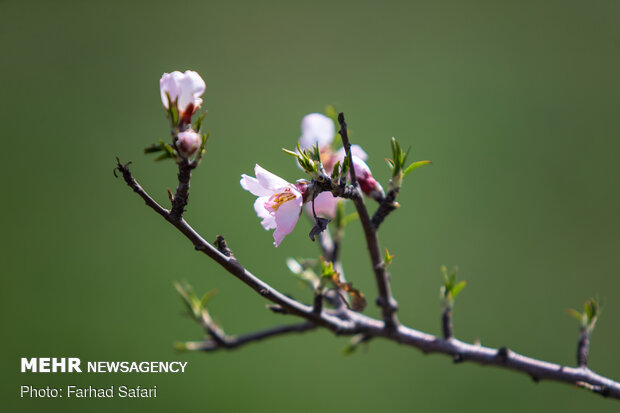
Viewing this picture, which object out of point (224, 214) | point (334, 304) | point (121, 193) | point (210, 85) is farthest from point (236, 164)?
point (334, 304)

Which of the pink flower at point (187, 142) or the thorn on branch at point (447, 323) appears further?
the thorn on branch at point (447, 323)

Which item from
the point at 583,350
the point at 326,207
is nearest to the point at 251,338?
the point at 326,207

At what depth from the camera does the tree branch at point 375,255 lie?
1.78 feet

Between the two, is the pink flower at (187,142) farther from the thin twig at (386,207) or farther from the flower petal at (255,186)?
the thin twig at (386,207)

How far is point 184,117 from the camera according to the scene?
51 centimetres

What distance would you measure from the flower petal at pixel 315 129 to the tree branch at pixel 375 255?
0.20m

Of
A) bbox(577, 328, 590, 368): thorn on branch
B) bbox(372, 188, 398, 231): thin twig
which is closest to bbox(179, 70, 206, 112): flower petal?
bbox(372, 188, 398, 231): thin twig

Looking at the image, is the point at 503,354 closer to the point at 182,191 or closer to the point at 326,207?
the point at 326,207

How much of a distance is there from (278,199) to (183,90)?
160mm

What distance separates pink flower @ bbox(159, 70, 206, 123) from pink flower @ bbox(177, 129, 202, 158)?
0.14ft

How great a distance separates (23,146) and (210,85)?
1.11m

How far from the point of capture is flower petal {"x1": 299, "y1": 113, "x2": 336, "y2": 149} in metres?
0.75

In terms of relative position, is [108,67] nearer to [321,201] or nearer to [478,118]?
[478,118]

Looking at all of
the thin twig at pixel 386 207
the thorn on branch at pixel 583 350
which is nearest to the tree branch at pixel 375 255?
the thin twig at pixel 386 207
